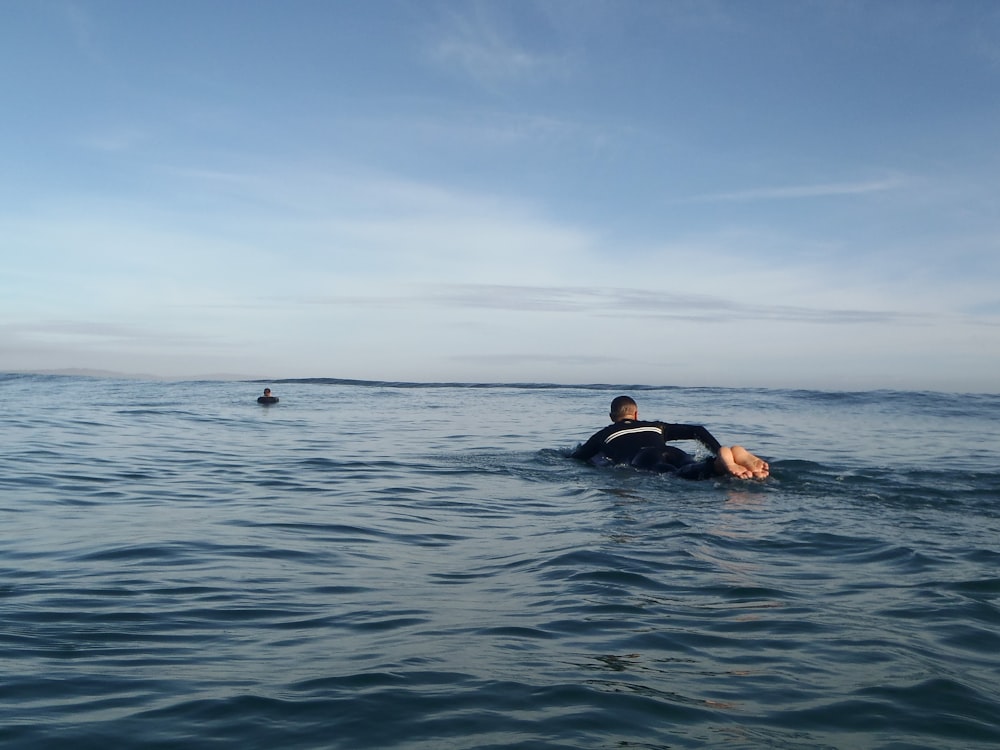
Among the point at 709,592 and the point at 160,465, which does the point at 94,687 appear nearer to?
the point at 709,592

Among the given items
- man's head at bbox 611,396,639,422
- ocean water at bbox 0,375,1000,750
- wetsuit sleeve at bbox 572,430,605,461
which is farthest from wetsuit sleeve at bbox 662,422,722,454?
wetsuit sleeve at bbox 572,430,605,461

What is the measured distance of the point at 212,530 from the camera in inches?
316

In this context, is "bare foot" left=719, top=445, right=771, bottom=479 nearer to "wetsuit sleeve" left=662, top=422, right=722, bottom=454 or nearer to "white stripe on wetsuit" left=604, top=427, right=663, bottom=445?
"wetsuit sleeve" left=662, top=422, right=722, bottom=454

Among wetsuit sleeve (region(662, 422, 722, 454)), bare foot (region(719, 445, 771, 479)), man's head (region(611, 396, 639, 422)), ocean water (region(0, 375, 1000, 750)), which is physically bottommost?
ocean water (region(0, 375, 1000, 750))

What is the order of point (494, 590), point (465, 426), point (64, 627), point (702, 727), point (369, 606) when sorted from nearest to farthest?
point (702, 727)
point (64, 627)
point (369, 606)
point (494, 590)
point (465, 426)

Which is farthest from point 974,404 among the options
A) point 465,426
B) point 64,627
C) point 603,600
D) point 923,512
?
point 64,627

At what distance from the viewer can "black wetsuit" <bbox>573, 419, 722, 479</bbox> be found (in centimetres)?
1188

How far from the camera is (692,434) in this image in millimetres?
11852

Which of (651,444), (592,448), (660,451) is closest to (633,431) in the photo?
(651,444)

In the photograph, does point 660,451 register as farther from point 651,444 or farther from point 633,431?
point 633,431

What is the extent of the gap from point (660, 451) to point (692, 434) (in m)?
0.54

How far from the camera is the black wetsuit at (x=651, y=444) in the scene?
468 inches

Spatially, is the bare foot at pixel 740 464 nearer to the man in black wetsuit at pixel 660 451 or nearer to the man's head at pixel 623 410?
the man in black wetsuit at pixel 660 451

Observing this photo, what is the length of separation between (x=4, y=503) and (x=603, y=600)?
7.13 meters
